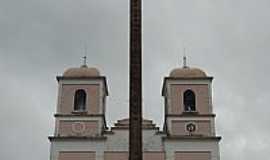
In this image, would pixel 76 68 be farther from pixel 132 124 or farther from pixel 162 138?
pixel 132 124

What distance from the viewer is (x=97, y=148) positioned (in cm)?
3847

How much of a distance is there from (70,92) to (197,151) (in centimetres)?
796

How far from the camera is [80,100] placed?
3997 centimetres

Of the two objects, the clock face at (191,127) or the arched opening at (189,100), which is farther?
the arched opening at (189,100)

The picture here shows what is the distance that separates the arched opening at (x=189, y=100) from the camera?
3959 cm

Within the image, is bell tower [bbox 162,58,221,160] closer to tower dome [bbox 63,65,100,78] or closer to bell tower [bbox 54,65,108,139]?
bell tower [bbox 54,65,108,139]

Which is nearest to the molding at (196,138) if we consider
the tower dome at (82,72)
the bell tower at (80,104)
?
the bell tower at (80,104)

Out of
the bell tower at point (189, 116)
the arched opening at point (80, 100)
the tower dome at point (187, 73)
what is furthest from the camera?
the tower dome at point (187, 73)

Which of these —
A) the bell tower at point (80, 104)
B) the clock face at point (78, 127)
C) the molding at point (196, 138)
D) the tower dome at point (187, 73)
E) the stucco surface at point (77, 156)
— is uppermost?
the tower dome at point (187, 73)

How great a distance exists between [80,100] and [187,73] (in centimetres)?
636

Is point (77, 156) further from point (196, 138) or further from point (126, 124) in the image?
point (196, 138)

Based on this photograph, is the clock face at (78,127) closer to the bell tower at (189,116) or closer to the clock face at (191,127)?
the bell tower at (189,116)

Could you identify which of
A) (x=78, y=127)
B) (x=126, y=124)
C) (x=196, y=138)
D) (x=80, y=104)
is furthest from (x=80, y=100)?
(x=196, y=138)

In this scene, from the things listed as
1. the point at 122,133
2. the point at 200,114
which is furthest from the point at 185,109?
the point at 122,133
